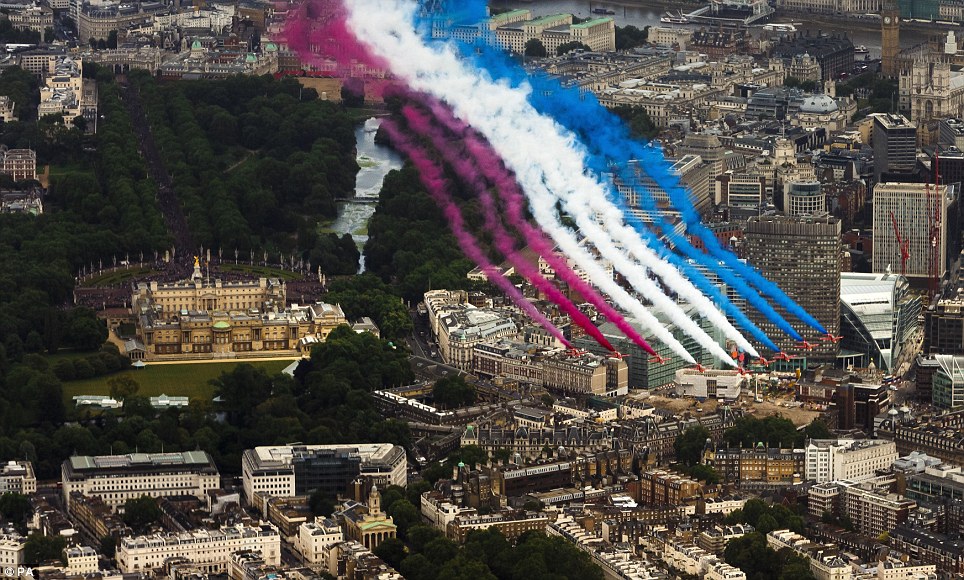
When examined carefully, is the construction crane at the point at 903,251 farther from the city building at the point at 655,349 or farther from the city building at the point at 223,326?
the city building at the point at 223,326

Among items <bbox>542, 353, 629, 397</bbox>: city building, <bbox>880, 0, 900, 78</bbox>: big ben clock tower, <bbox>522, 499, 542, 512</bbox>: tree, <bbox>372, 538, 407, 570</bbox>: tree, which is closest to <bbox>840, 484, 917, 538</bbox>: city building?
<bbox>522, 499, 542, 512</bbox>: tree

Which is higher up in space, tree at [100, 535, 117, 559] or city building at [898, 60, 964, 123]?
city building at [898, 60, 964, 123]

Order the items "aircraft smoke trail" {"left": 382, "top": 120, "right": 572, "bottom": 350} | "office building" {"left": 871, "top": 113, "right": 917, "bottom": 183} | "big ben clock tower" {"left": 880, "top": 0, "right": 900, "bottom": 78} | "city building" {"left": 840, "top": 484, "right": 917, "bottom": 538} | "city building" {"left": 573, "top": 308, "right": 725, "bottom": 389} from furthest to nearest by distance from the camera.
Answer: "big ben clock tower" {"left": 880, "top": 0, "right": 900, "bottom": 78} → "office building" {"left": 871, "top": 113, "right": 917, "bottom": 183} → "aircraft smoke trail" {"left": 382, "top": 120, "right": 572, "bottom": 350} → "city building" {"left": 573, "top": 308, "right": 725, "bottom": 389} → "city building" {"left": 840, "top": 484, "right": 917, "bottom": 538}

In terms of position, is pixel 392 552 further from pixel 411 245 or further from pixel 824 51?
pixel 824 51

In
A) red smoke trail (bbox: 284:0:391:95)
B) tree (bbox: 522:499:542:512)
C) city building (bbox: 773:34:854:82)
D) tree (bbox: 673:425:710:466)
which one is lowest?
tree (bbox: 522:499:542:512)

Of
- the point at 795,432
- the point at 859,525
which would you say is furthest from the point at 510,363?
the point at 859,525

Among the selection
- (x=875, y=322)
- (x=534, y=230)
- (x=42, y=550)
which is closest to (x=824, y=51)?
(x=534, y=230)

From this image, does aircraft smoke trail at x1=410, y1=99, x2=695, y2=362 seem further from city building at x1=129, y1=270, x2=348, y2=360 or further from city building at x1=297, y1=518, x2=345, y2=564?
city building at x1=297, y1=518, x2=345, y2=564
